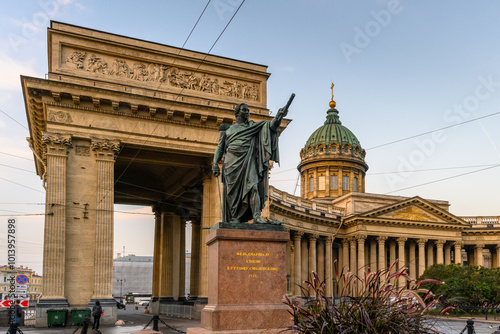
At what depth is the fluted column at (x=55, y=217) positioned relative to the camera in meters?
26.5

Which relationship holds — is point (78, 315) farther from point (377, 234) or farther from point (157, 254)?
point (377, 234)

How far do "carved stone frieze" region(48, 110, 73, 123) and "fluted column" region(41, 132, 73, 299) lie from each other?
2.89 feet

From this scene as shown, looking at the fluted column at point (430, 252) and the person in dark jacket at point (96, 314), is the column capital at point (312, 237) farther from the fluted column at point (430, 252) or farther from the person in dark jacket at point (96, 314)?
the person in dark jacket at point (96, 314)

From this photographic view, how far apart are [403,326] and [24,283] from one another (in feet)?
61.1

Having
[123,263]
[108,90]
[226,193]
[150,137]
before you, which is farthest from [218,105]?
[123,263]

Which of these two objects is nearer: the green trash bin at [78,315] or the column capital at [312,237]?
the green trash bin at [78,315]

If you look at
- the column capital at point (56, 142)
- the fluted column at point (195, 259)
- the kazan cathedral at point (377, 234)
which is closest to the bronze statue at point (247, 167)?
the column capital at point (56, 142)

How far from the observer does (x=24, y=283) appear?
2141 cm

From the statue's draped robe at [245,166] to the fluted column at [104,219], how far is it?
710 inches

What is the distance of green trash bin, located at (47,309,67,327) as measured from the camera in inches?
992

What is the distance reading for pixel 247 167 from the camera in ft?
36.8

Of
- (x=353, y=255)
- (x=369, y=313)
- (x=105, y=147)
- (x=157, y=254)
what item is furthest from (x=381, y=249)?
(x=369, y=313)

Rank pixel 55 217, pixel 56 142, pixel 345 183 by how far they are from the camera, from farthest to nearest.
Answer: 1. pixel 345 183
2. pixel 56 142
3. pixel 55 217

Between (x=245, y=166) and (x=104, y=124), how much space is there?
20.1 m
